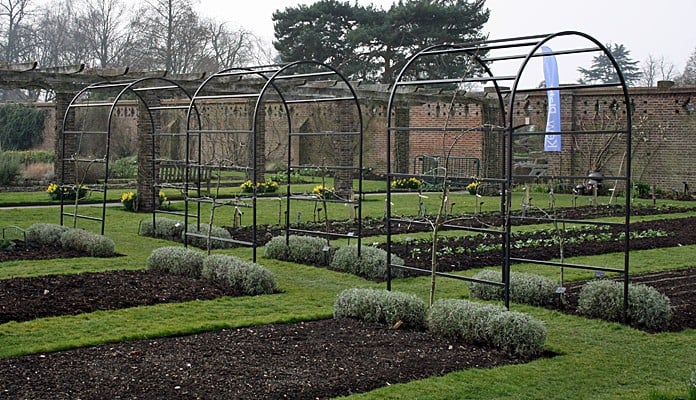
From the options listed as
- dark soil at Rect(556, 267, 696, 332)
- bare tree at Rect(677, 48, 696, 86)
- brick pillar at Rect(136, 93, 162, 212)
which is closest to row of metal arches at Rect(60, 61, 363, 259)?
brick pillar at Rect(136, 93, 162, 212)

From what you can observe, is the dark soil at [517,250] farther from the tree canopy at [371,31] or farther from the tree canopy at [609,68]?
the tree canopy at [609,68]

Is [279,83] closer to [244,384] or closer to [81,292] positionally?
[81,292]

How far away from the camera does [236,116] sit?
30.2 meters

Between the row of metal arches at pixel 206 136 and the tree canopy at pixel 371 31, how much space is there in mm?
1461

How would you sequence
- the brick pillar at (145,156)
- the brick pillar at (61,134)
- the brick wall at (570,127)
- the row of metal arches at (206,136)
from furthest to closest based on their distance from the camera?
the brick wall at (570,127)
the brick pillar at (61,134)
the brick pillar at (145,156)
the row of metal arches at (206,136)

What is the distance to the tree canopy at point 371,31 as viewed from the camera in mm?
33438

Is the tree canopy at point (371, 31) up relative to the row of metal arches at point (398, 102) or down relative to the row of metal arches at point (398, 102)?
up

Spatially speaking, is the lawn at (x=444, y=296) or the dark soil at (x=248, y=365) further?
the lawn at (x=444, y=296)

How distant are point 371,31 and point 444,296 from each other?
81.9 ft

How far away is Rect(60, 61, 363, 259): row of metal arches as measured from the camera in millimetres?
11844

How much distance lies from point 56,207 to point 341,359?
13155mm

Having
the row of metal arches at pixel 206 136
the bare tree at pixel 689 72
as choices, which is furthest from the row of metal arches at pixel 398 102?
the bare tree at pixel 689 72

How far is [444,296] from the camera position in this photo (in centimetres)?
947

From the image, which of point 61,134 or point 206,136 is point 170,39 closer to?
point 206,136
